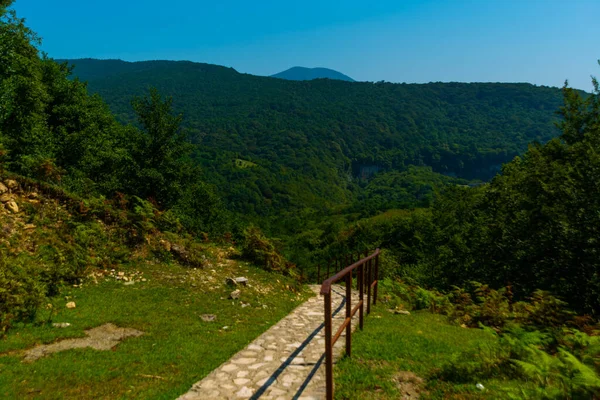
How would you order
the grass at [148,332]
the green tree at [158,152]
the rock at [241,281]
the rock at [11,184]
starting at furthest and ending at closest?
the green tree at [158,152] → the rock at [241,281] → the rock at [11,184] → the grass at [148,332]

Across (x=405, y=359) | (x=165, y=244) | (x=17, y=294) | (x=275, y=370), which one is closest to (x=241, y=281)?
(x=165, y=244)

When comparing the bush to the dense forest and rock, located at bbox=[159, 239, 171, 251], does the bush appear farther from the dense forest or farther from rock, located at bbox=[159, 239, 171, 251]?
rock, located at bbox=[159, 239, 171, 251]

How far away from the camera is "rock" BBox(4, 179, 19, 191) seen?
42.0ft

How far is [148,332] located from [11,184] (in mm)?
9658

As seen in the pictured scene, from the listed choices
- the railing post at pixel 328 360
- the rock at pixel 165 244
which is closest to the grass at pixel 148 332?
the rock at pixel 165 244

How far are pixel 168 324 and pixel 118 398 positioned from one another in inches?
153

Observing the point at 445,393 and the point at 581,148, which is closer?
the point at 445,393

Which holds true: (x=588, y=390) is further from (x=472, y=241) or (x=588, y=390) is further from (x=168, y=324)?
(x=472, y=241)

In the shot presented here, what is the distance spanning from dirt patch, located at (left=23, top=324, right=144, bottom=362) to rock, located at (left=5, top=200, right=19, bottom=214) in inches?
278

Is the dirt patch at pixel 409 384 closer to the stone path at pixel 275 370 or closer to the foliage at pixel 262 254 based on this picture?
the stone path at pixel 275 370

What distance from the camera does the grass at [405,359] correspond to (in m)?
4.80

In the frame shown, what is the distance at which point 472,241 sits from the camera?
16297mm

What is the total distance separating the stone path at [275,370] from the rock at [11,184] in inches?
462

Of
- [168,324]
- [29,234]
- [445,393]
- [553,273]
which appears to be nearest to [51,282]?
[29,234]
